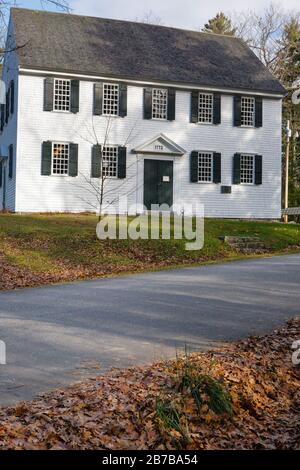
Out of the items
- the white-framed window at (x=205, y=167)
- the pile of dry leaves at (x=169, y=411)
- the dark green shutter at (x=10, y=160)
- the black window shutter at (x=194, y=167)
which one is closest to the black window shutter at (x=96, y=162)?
the dark green shutter at (x=10, y=160)

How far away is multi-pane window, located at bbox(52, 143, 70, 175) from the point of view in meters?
28.7

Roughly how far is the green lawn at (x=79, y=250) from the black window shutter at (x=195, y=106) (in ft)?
25.4

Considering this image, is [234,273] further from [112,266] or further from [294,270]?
[112,266]

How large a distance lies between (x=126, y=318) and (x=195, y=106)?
71.5 ft

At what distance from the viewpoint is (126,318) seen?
10688 mm

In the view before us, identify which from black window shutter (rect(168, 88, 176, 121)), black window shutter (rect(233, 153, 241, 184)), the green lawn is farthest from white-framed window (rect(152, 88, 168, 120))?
the green lawn

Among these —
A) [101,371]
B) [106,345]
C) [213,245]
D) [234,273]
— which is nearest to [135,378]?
[101,371]

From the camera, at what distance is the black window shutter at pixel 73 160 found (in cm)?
2870

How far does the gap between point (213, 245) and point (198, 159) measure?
9.56 m

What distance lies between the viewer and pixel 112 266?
1877 cm

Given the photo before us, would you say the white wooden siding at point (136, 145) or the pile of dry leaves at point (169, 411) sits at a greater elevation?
the white wooden siding at point (136, 145)

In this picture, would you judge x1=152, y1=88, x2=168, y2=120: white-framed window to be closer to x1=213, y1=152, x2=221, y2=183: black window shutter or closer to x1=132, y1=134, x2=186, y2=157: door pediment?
x1=132, y1=134, x2=186, y2=157: door pediment

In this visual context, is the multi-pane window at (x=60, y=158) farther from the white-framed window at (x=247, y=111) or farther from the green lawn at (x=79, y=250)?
the white-framed window at (x=247, y=111)

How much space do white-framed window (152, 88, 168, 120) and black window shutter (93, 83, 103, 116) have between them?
101 inches
